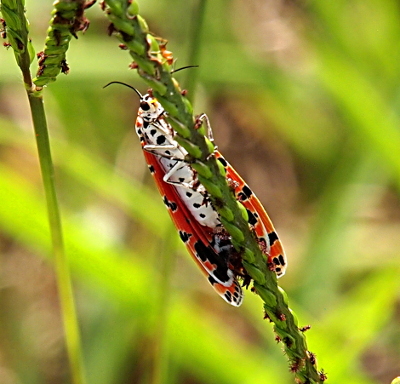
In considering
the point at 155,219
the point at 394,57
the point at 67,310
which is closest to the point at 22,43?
the point at 67,310

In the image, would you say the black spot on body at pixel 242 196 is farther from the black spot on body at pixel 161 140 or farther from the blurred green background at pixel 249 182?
the blurred green background at pixel 249 182

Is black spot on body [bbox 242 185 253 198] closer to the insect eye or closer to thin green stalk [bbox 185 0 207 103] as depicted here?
thin green stalk [bbox 185 0 207 103]

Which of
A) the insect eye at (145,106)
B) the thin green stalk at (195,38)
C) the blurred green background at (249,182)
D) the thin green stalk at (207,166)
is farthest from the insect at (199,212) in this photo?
the blurred green background at (249,182)

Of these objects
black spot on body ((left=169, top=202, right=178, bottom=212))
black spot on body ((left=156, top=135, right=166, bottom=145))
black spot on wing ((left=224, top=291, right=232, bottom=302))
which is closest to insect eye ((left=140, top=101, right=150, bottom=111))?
black spot on body ((left=156, top=135, right=166, bottom=145))

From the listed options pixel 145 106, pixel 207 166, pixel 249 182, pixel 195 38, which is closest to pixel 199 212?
pixel 145 106

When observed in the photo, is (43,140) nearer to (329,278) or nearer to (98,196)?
(329,278)

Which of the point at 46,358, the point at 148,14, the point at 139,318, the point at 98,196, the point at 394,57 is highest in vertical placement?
the point at 148,14
